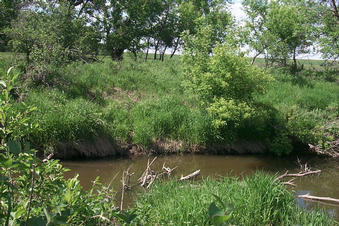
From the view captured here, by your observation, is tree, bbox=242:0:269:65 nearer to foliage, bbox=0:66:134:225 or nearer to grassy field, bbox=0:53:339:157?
grassy field, bbox=0:53:339:157

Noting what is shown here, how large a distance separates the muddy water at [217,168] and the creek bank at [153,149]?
41 cm

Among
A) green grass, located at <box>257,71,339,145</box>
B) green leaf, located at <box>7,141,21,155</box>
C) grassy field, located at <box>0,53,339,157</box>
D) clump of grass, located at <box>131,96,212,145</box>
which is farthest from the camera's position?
green grass, located at <box>257,71,339,145</box>

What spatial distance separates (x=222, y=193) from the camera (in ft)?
19.2

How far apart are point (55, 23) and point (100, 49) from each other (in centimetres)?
1037

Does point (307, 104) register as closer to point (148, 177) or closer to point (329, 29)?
point (329, 29)

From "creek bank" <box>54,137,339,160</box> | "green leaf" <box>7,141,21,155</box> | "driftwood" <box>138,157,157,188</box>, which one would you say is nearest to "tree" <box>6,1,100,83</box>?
"creek bank" <box>54,137,339,160</box>

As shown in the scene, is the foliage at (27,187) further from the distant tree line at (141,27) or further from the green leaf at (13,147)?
the distant tree line at (141,27)

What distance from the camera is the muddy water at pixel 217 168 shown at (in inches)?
360

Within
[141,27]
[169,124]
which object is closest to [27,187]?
[169,124]

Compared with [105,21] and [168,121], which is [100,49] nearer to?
[105,21]

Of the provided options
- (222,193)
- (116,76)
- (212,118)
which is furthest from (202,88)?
(222,193)

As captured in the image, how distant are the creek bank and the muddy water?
0.41 m

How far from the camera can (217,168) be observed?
451 inches

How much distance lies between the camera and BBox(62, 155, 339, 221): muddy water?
913 centimetres
